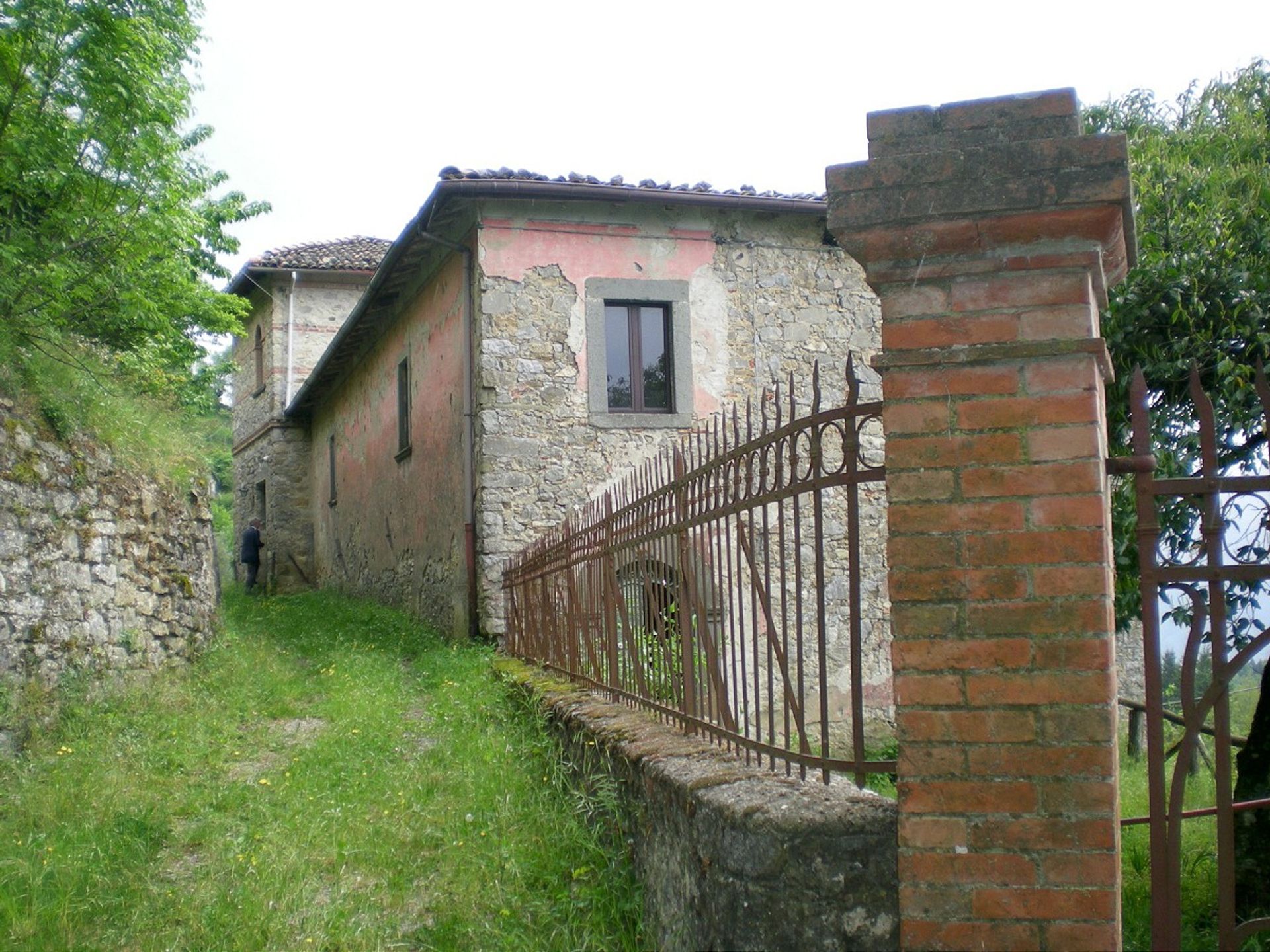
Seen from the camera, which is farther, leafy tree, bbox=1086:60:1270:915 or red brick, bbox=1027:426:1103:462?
leafy tree, bbox=1086:60:1270:915

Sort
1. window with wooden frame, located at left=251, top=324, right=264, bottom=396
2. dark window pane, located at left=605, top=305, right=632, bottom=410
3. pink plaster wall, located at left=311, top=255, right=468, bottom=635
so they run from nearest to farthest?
dark window pane, located at left=605, top=305, right=632, bottom=410, pink plaster wall, located at left=311, top=255, right=468, bottom=635, window with wooden frame, located at left=251, top=324, right=264, bottom=396

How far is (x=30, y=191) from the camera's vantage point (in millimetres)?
8328

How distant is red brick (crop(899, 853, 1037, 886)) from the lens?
2.42 meters

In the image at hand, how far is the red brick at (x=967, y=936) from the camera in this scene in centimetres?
241

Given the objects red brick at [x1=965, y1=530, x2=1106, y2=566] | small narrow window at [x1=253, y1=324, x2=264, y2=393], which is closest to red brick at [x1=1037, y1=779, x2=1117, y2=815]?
red brick at [x1=965, y1=530, x2=1106, y2=566]

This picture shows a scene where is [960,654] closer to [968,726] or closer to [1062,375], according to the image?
[968,726]

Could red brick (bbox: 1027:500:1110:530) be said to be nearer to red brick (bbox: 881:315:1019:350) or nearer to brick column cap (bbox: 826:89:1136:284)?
red brick (bbox: 881:315:1019:350)

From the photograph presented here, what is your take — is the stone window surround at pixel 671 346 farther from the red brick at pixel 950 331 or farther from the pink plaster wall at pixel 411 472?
the red brick at pixel 950 331

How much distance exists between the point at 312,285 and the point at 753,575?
1957cm

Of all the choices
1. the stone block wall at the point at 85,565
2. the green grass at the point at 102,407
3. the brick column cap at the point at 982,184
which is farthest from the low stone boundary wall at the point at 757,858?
the green grass at the point at 102,407

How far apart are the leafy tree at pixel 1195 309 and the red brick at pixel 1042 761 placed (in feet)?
9.43

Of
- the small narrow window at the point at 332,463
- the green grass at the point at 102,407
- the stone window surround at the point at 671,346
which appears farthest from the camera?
the small narrow window at the point at 332,463

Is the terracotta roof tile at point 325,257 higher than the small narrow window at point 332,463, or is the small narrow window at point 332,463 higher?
the terracotta roof tile at point 325,257

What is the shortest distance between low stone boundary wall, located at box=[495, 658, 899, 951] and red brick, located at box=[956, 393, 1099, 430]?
1.00 meters
